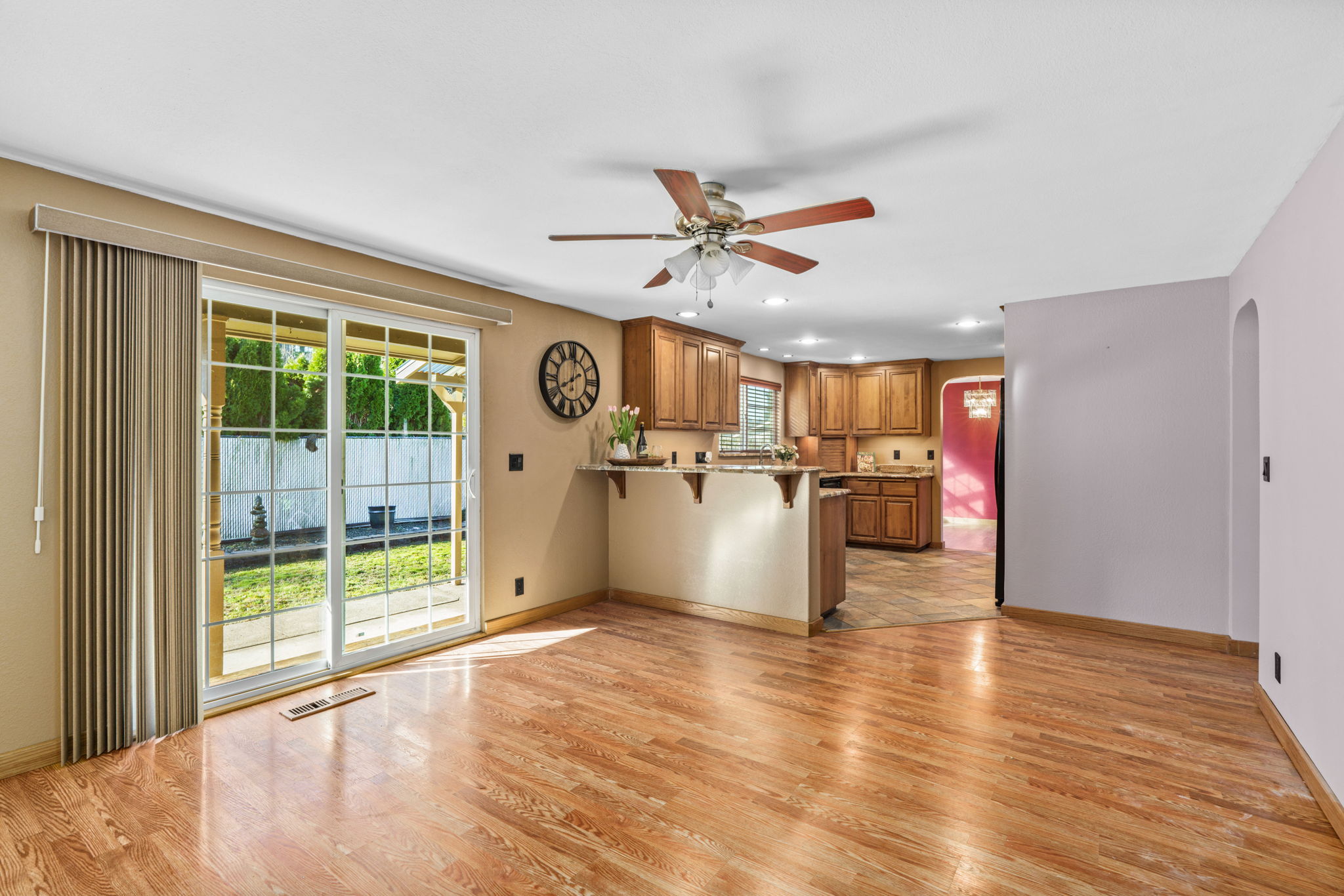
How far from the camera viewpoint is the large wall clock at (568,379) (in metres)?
4.80

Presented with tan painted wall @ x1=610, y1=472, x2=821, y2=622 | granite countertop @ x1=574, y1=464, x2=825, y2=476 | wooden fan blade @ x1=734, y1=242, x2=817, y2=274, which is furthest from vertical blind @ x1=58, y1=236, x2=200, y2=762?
tan painted wall @ x1=610, y1=472, x2=821, y2=622

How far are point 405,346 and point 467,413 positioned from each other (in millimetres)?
585

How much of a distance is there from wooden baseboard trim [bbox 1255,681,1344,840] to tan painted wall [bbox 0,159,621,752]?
4154 mm

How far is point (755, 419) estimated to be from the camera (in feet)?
25.8

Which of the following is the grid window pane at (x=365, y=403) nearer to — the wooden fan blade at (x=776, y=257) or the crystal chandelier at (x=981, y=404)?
the wooden fan blade at (x=776, y=257)

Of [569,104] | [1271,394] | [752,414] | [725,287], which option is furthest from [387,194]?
[752,414]

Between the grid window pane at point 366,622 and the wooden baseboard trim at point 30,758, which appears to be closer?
the wooden baseboard trim at point 30,758

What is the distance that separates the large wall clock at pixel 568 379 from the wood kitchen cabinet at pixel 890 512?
3710 millimetres

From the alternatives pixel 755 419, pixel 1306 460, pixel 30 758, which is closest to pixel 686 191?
pixel 1306 460

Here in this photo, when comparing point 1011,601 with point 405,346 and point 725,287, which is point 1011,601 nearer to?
point 725,287

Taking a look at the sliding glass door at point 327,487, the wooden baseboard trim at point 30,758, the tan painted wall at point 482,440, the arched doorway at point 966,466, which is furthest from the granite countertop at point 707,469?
the arched doorway at point 966,466

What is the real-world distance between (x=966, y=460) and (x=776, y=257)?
8.25 m

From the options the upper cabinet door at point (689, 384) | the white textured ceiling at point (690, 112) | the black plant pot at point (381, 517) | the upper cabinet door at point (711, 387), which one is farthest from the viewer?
the upper cabinet door at point (711, 387)

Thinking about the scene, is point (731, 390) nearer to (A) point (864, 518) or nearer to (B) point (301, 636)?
(A) point (864, 518)
